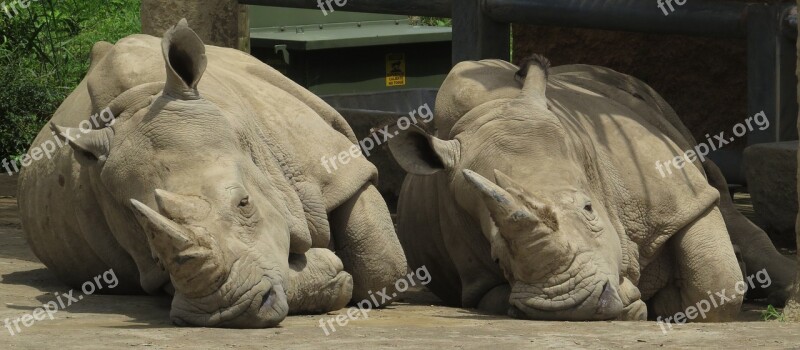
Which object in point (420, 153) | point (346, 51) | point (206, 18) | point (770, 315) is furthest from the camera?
point (346, 51)

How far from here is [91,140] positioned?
7.86 metres

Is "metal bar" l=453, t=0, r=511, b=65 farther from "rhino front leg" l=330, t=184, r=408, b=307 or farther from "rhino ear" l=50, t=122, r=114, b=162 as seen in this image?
"rhino ear" l=50, t=122, r=114, b=162

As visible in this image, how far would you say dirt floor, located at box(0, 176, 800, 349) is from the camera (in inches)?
268

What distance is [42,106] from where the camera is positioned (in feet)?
50.4

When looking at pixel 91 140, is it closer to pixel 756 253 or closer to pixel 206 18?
pixel 756 253

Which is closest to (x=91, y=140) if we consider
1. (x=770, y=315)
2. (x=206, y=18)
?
(x=770, y=315)

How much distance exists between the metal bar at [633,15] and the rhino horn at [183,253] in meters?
4.80

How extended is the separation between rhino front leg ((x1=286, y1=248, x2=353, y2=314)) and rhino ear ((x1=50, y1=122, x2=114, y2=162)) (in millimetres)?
1003

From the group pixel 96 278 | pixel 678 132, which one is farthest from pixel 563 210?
pixel 96 278

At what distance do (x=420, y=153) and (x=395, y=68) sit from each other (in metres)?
8.60

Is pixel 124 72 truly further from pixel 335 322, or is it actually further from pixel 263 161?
pixel 335 322

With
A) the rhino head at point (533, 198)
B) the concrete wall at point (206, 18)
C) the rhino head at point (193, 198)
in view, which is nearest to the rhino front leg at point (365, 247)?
the rhino head at point (533, 198)

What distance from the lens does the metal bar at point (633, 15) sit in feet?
35.7

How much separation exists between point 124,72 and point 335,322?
1615mm
